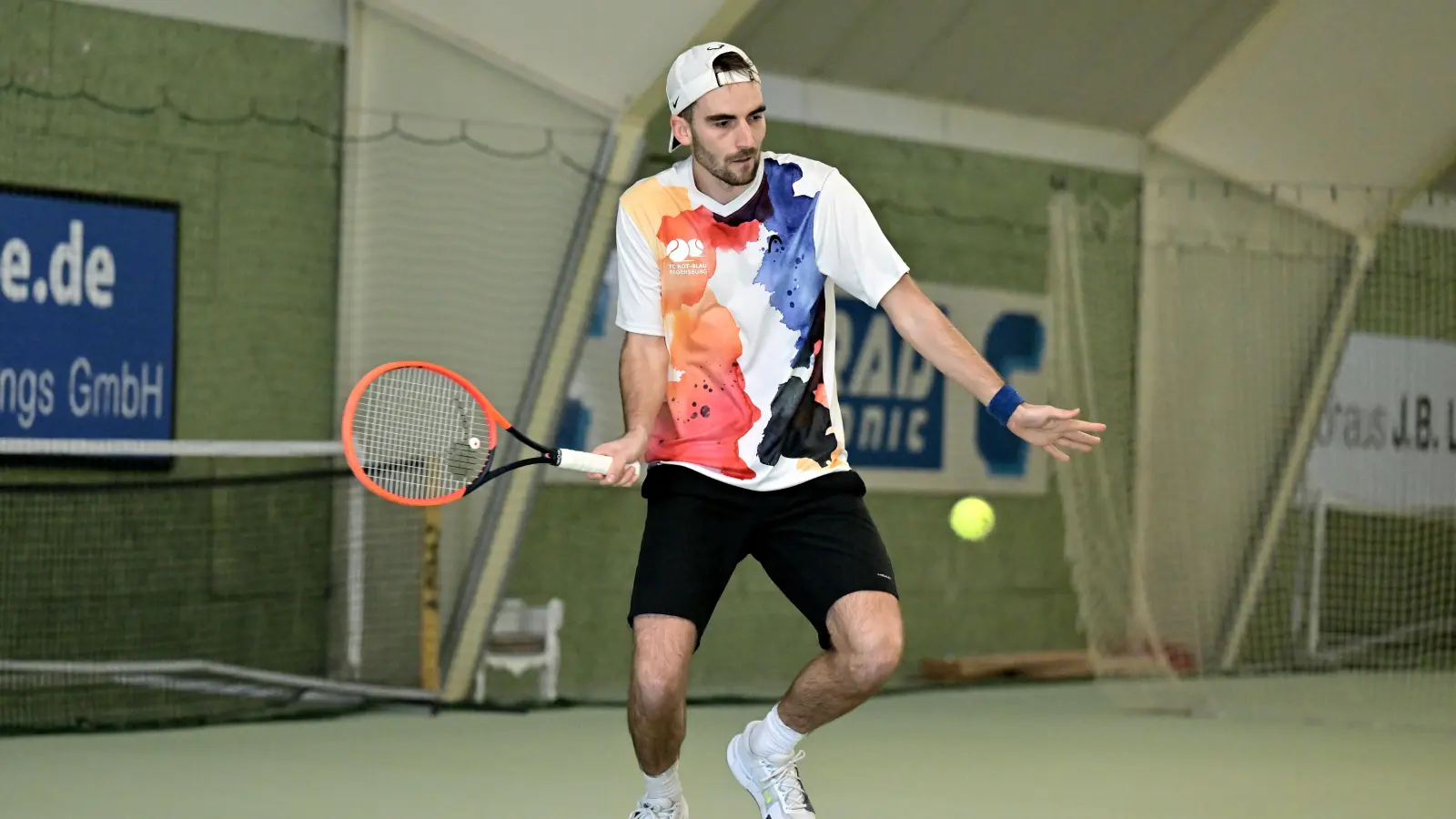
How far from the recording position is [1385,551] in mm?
11305

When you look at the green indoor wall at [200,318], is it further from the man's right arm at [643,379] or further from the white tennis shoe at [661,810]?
the man's right arm at [643,379]

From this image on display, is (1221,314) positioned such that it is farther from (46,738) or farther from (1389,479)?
(46,738)

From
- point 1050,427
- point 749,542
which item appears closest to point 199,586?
point 749,542

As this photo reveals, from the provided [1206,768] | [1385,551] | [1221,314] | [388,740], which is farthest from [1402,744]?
[388,740]

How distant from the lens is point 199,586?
25.3 ft

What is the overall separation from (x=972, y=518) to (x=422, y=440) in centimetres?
604

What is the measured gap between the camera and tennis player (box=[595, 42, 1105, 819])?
4.21 m

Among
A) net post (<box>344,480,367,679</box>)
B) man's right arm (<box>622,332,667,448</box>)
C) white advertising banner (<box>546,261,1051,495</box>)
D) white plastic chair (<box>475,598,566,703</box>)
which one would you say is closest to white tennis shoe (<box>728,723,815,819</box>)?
man's right arm (<box>622,332,667,448</box>)

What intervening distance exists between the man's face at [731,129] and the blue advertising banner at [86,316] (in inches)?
165

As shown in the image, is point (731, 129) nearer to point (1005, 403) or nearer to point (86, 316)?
point (1005, 403)

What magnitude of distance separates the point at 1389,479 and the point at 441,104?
6581 mm

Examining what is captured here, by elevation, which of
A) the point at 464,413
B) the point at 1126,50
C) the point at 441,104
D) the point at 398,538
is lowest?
the point at 398,538

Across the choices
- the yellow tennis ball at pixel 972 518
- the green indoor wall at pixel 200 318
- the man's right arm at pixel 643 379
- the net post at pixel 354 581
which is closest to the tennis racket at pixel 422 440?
the man's right arm at pixel 643 379

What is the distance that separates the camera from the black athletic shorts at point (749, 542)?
13.9 feet
